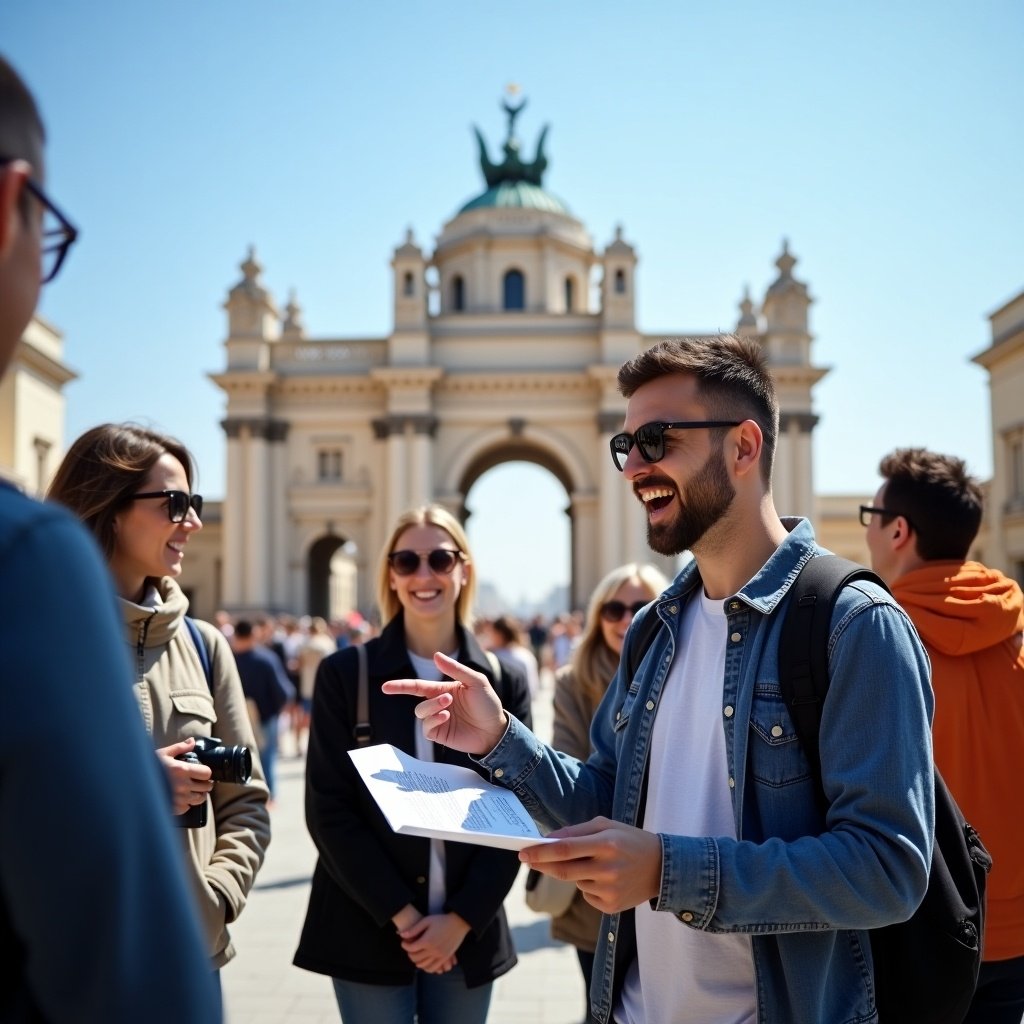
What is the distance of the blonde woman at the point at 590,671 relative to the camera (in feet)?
15.1

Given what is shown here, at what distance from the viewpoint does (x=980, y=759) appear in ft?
10.5

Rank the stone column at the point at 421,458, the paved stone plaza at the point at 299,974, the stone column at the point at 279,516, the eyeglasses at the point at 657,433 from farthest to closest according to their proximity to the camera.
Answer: the stone column at the point at 279,516
the stone column at the point at 421,458
the paved stone plaza at the point at 299,974
the eyeglasses at the point at 657,433

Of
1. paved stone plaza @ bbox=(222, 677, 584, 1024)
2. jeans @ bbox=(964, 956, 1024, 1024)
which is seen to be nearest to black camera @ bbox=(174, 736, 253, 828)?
paved stone plaza @ bbox=(222, 677, 584, 1024)

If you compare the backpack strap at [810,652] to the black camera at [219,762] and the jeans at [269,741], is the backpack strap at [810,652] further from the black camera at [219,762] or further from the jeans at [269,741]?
the jeans at [269,741]

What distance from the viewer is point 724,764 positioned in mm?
2299

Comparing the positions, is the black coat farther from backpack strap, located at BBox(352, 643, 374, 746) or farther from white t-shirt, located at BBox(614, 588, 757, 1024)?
white t-shirt, located at BBox(614, 588, 757, 1024)

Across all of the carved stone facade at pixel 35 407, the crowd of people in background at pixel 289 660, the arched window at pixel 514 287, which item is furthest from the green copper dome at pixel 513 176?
the crowd of people in background at pixel 289 660

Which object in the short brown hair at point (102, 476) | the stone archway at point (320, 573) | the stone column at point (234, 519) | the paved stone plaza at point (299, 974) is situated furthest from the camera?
the stone archway at point (320, 573)

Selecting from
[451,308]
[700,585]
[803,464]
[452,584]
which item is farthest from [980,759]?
[451,308]

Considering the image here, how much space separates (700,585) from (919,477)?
1.49 metres

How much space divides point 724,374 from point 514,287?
130 feet

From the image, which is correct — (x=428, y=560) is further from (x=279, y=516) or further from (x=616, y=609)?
(x=279, y=516)

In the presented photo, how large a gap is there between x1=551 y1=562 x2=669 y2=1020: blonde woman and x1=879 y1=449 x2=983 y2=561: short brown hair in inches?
51.8

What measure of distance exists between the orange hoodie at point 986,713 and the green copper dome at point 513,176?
4287cm
